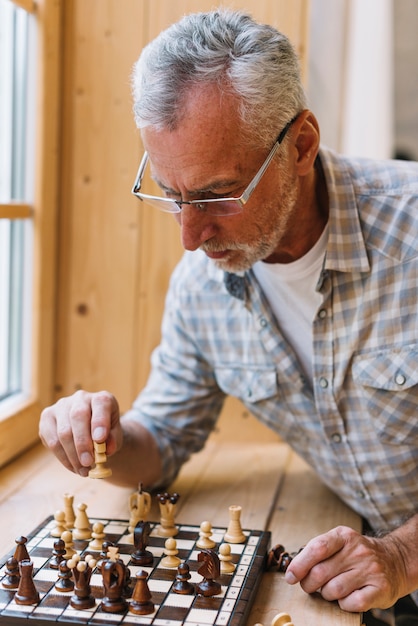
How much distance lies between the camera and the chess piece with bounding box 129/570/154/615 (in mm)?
1225

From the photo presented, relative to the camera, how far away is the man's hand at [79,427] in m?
1.53

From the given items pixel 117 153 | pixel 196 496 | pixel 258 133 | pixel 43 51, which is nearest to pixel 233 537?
pixel 196 496

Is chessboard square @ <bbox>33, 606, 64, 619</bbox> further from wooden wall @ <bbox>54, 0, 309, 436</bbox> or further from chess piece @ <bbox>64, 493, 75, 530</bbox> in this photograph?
wooden wall @ <bbox>54, 0, 309, 436</bbox>

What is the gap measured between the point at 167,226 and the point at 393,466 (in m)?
0.93

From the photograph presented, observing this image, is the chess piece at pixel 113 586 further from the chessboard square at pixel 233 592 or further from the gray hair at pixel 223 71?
the gray hair at pixel 223 71

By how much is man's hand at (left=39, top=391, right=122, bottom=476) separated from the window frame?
1.75ft

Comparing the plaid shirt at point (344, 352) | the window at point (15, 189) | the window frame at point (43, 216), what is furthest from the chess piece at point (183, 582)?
the window at point (15, 189)

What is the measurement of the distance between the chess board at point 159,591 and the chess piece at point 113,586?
0.01 meters

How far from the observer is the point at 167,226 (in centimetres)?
227

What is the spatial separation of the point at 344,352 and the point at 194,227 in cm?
43

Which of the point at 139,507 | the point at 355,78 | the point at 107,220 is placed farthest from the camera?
the point at 355,78

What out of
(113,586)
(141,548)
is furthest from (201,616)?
(141,548)

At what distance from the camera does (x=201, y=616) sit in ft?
4.00

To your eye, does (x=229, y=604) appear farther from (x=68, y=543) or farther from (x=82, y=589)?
(x=68, y=543)
